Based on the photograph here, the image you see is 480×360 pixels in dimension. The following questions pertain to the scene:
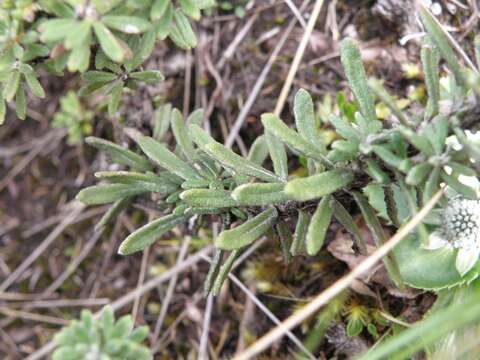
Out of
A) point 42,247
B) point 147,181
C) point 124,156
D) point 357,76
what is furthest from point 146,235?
point 42,247

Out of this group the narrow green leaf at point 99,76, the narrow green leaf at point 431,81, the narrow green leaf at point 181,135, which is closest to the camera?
the narrow green leaf at point 431,81

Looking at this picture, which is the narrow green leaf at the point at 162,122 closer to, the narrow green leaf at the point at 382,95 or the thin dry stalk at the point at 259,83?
the thin dry stalk at the point at 259,83

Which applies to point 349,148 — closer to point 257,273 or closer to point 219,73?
point 257,273

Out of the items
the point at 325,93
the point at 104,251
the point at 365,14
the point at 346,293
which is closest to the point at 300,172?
the point at 325,93

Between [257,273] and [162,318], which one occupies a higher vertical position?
[257,273]

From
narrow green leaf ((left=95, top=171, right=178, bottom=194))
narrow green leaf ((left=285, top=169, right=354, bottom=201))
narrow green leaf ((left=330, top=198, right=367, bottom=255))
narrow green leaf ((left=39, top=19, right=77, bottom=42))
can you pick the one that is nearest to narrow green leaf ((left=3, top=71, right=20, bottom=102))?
narrow green leaf ((left=39, top=19, right=77, bottom=42))

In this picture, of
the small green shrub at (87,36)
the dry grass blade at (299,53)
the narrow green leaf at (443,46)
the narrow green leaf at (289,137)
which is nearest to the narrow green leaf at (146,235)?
the small green shrub at (87,36)
